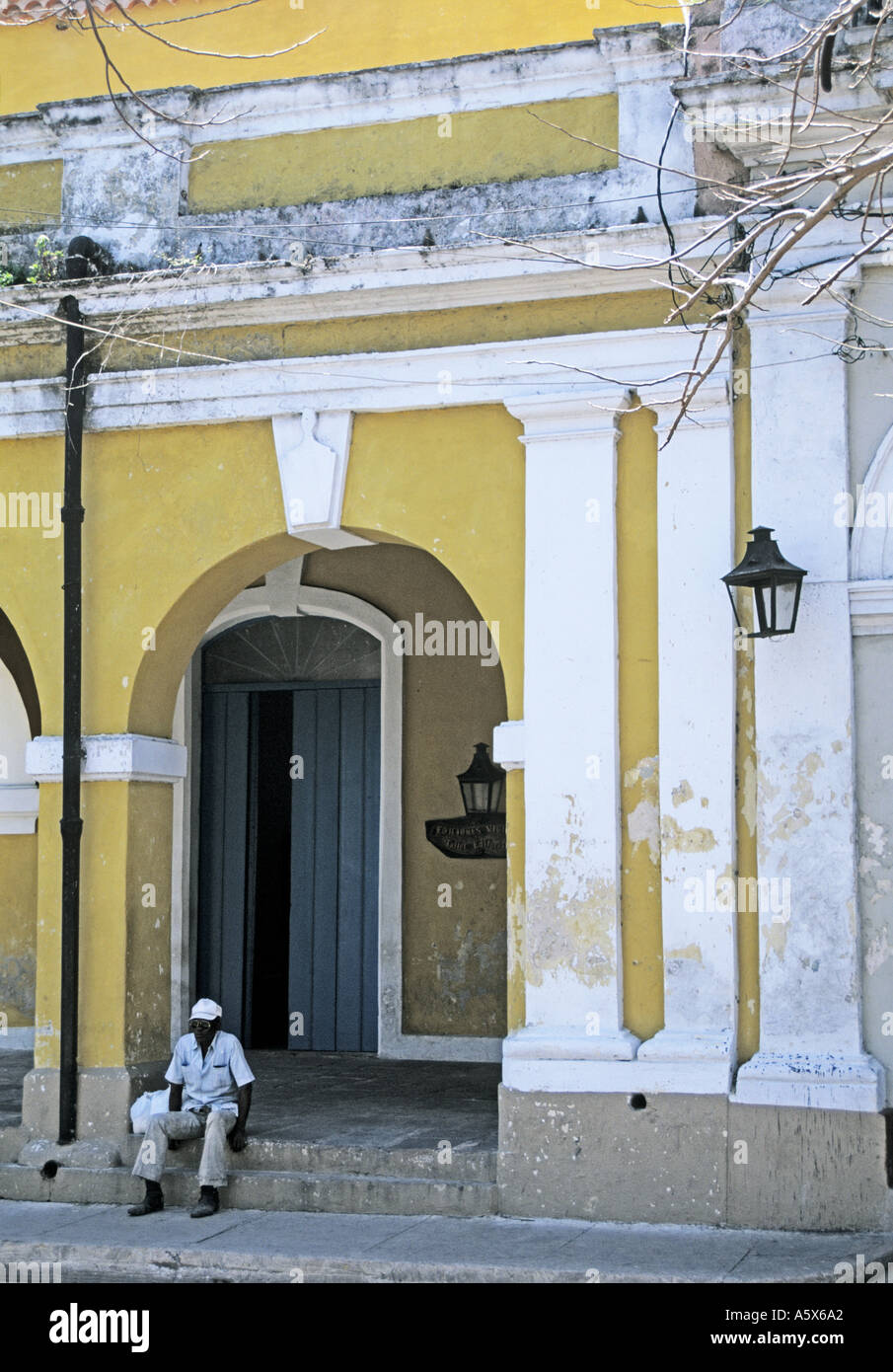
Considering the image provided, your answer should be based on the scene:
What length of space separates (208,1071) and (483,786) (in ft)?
9.06

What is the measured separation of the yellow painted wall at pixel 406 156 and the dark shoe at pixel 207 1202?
469 cm

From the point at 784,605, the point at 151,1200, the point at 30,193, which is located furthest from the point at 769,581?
the point at 30,193

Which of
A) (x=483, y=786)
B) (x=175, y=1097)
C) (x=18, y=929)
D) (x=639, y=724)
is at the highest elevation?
(x=639, y=724)

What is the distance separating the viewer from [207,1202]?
6.93m

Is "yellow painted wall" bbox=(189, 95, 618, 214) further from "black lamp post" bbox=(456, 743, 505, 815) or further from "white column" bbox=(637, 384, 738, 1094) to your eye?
"black lamp post" bbox=(456, 743, 505, 815)

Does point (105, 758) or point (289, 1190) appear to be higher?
point (105, 758)

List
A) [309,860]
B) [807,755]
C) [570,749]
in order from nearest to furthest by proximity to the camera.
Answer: [807,755]
[570,749]
[309,860]

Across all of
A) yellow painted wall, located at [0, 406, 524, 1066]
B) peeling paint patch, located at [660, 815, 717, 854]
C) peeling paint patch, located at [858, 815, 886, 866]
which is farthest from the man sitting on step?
peeling paint patch, located at [858, 815, 886, 866]

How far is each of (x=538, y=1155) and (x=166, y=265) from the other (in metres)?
4.59

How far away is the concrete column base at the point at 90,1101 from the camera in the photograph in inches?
294

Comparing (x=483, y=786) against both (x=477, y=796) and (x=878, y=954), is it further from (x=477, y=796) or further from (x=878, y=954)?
(x=878, y=954)

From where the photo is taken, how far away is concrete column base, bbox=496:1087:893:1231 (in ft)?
20.8

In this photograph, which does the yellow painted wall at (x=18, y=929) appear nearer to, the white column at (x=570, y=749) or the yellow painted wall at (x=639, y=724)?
the white column at (x=570, y=749)
